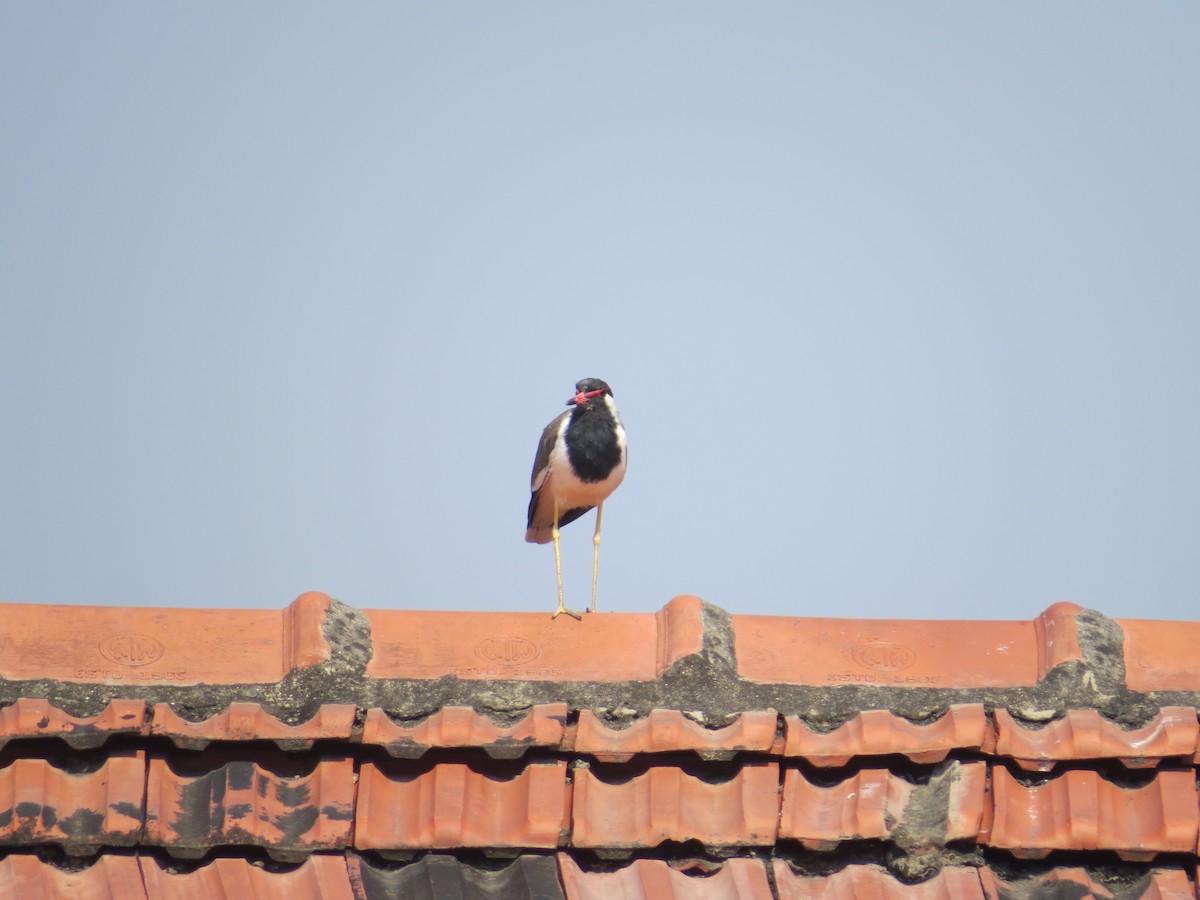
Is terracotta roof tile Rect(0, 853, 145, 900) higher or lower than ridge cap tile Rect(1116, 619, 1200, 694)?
lower

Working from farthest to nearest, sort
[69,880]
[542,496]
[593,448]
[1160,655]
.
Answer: [542,496] → [593,448] → [1160,655] → [69,880]

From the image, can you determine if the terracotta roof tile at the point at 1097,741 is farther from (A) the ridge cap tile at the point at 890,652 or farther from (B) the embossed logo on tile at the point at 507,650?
(B) the embossed logo on tile at the point at 507,650

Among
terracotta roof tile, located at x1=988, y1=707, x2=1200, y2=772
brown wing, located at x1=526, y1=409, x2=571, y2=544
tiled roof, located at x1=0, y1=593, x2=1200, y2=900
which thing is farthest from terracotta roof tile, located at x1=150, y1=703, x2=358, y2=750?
Result: brown wing, located at x1=526, y1=409, x2=571, y2=544

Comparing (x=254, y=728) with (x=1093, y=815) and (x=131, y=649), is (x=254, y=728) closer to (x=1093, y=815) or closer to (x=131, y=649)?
(x=131, y=649)

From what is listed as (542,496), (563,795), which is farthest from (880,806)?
(542,496)

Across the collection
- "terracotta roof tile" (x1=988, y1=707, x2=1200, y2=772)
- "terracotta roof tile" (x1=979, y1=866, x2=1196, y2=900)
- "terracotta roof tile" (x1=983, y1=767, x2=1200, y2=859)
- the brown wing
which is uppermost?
the brown wing

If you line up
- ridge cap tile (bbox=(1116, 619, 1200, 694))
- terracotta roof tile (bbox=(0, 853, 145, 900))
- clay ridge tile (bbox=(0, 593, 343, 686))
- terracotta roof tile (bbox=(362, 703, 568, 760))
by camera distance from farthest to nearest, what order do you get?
ridge cap tile (bbox=(1116, 619, 1200, 694)), clay ridge tile (bbox=(0, 593, 343, 686)), terracotta roof tile (bbox=(362, 703, 568, 760)), terracotta roof tile (bbox=(0, 853, 145, 900))

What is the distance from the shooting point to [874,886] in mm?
3680

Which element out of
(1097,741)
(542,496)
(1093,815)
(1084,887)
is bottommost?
(1084,887)

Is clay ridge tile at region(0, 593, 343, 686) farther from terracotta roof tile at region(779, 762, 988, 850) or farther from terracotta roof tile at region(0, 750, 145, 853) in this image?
terracotta roof tile at region(779, 762, 988, 850)

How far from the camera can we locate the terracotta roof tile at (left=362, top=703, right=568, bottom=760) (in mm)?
3627

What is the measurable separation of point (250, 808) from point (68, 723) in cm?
52

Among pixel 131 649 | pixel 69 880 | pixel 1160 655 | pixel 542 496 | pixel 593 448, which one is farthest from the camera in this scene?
pixel 542 496

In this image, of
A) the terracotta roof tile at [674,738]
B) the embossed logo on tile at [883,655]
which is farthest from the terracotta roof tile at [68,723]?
the embossed logo on tile at [883,655]
